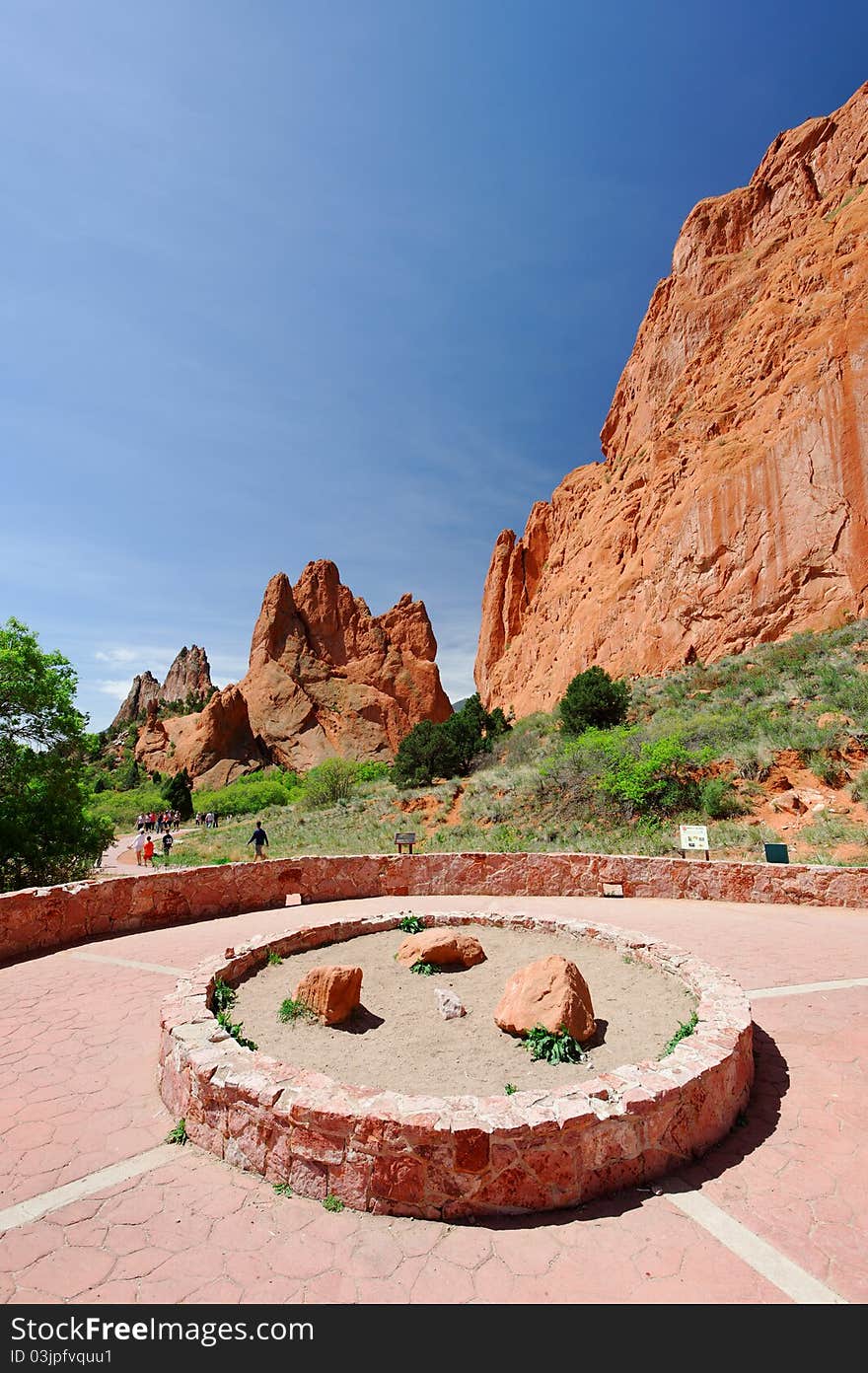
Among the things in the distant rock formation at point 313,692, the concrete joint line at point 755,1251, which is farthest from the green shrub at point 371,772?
the concrete joint line at point 755,1251

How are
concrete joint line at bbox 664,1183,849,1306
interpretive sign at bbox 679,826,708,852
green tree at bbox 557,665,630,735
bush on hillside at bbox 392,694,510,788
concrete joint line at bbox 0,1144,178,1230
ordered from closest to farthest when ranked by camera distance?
1. concrete joint line at bbox 664,1183,849,1306
2. concrete joint line at bbox 0,1144,178,1230
3. interpretive sign at bbox 679,826,708,852
4. green tree at bbox 557,665,630,735
5. bush on hillside at bbox 392,694,510,788

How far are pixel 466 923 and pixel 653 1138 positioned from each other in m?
5.31

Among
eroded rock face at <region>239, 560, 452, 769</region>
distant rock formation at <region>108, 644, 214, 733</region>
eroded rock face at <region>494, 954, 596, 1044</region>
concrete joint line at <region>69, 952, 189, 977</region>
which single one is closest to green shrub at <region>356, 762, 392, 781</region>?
eroded rock face at <region>239, 560, 452, 769</region>

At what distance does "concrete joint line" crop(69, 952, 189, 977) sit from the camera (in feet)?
23.6

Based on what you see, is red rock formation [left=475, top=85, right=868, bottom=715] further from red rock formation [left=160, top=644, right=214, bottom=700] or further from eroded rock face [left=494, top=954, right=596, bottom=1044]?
red rock formation [left=160, top=644, right=214, bottom=700]

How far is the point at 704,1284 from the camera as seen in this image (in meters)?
2.59

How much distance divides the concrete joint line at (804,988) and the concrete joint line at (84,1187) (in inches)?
211

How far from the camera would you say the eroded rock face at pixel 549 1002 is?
462 centimetres

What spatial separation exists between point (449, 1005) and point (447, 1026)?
0.23 metres

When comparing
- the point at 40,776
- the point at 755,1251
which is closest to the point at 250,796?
the point at 40,776

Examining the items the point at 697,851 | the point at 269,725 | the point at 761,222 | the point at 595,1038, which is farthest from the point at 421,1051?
the point at 269,725

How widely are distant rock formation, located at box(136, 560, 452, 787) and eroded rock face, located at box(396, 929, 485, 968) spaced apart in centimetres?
5327
